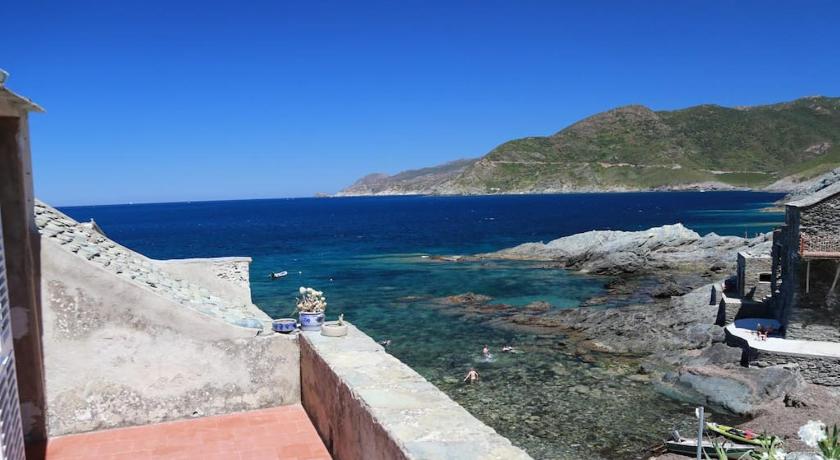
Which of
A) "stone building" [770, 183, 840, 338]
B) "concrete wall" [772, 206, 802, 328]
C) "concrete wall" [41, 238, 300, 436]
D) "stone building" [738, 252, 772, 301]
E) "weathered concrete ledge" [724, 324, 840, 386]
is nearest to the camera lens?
"concrete wall" [41, 238, 300, 436]

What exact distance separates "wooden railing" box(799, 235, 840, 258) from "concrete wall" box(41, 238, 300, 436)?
66.8 feet

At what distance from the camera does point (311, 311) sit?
8.68 meters

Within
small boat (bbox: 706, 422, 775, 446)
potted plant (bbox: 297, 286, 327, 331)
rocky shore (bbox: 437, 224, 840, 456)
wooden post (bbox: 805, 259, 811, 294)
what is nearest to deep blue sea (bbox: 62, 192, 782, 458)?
small boat (bbox: 706, 422, 775, 446)

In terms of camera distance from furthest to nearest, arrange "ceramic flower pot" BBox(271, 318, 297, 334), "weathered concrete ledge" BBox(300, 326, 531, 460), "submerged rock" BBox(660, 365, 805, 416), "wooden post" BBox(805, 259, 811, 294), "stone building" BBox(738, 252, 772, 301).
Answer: "stone building" BBox(738, 252, 772, 301) < "wooden post" BBox(805, 259, 811, 294) < "submerged rock" BBox(660, 365, 805, 416) < "ceramic flower pot" BBox(271, 318, 297, 334) < "weathered concrete ledge" BBox(300, 326, 531, 460)

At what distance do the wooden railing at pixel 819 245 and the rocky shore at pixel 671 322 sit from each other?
4165mm

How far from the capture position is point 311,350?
7.77 meters

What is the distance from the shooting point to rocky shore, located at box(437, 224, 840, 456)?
18562mm

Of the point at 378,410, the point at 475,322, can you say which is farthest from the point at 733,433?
the point at 475,322

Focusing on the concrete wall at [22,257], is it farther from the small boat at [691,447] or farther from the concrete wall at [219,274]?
the small boat at [691,447]

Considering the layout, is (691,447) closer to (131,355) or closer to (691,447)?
(691,447)

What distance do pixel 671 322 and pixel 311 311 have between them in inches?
941

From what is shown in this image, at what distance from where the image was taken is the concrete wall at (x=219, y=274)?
498 inches

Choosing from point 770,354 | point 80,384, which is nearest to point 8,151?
point 80,384

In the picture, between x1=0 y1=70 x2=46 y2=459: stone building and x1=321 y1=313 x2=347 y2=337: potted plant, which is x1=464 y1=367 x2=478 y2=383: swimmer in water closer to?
x1=321 y1=313 x2=347 y2=337: potted plant
